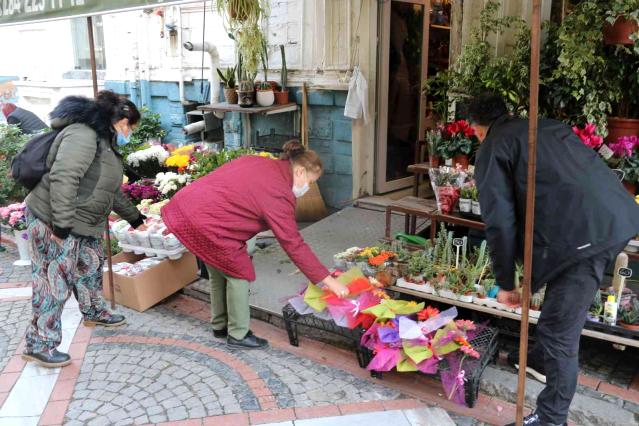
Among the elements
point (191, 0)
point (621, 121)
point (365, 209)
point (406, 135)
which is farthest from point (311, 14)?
point (621, 121)

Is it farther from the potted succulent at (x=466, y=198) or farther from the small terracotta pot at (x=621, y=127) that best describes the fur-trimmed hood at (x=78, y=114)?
the small terracotta pot at (x=621, y=127)

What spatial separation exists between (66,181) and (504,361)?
10.1ft

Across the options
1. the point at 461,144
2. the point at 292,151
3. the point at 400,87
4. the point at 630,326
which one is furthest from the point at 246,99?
the point at 630,326

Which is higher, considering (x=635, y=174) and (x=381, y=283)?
(x=635, y=174)

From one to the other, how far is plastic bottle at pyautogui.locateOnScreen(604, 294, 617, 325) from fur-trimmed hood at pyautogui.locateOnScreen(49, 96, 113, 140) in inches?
135

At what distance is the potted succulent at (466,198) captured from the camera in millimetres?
4191

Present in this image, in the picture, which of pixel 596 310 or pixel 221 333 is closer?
pixel 596 310

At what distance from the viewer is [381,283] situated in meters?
4.22

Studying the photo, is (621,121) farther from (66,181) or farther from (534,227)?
(66,181)

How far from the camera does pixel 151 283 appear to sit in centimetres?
481

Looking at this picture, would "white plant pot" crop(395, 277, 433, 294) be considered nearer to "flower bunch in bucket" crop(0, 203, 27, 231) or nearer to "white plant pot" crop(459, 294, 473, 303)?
"white plant pot" crop(459, 294, 473, 303)

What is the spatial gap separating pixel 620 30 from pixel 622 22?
55mm

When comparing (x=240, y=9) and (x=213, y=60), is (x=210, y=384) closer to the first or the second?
(x=240, y=9)

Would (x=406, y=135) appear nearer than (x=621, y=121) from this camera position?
No
